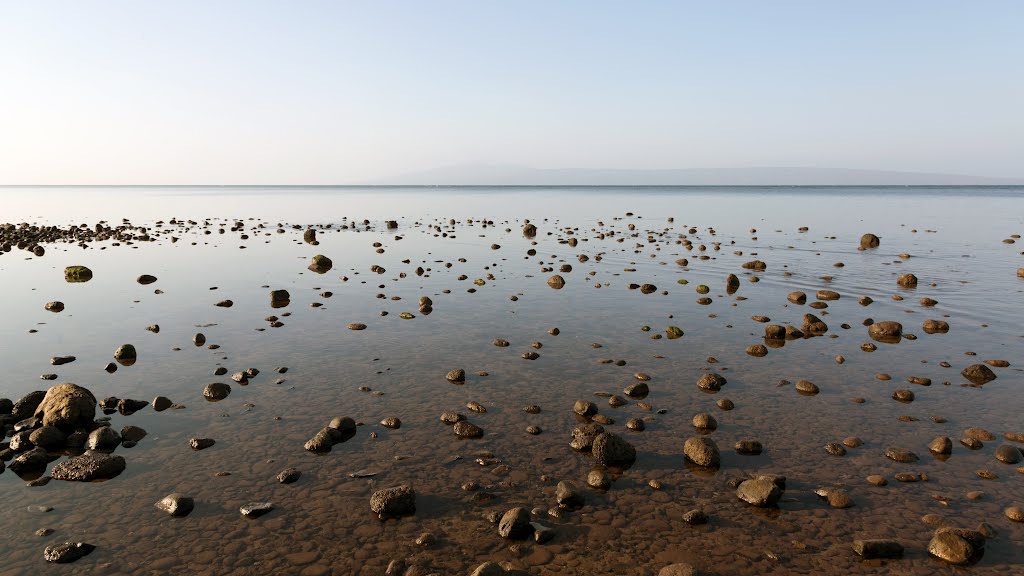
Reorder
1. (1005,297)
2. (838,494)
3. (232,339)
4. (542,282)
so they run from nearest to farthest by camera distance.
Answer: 1. (838,494)
2. (232,339)
3. (1005,297)
4. (542,282)

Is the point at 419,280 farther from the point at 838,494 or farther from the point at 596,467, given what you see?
the point at 838,494

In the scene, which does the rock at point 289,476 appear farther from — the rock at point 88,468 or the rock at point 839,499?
the rock at point 839,499

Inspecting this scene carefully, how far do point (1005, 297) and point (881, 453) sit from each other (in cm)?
2023

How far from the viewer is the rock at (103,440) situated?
10.5m

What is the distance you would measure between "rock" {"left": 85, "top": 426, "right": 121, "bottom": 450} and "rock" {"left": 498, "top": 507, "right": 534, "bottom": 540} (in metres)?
8.03

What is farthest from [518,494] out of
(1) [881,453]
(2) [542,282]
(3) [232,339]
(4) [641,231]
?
(4) [641,231]

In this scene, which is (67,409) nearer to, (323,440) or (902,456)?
(323,440)

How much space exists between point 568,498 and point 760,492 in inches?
121

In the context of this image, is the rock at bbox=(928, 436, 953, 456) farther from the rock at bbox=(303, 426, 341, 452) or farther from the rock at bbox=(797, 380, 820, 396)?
the rock at bbox=(303, 426, 341, 452)

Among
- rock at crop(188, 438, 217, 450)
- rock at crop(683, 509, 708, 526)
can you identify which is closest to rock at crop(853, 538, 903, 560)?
rock at crop(683, 509, 708, 526)

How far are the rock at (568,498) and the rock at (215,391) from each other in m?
8.72

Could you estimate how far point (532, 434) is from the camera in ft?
36.7

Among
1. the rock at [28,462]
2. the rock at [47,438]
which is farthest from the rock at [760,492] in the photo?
the rock at [47,438]

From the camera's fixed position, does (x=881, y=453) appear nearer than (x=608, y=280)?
Yes
